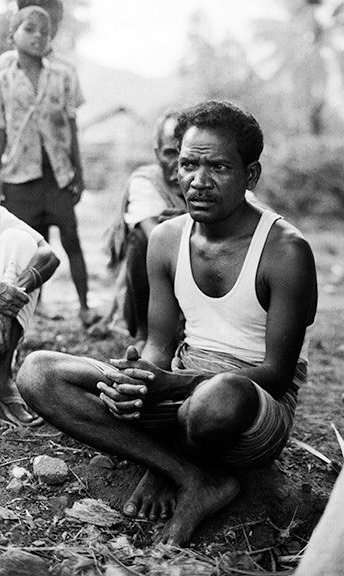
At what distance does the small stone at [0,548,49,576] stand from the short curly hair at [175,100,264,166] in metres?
1.53

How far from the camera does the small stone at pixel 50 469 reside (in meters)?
2.85

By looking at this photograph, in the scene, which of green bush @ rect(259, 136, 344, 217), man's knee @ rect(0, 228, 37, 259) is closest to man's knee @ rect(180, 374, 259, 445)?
man's knee @ rect(0, 228, 37, 259)

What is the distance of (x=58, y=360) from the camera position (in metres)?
2.68

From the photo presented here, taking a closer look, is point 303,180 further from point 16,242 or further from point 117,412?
point 117,412

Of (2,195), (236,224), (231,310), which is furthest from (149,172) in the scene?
(231,310)

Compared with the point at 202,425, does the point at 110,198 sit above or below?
below

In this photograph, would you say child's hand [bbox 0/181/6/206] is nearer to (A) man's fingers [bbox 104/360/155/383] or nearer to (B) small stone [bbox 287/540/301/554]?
(A) man's fingers [bbox 104/360/155/383]

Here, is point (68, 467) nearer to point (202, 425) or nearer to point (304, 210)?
point (202, 425)

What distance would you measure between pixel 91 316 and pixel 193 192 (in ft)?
7.84

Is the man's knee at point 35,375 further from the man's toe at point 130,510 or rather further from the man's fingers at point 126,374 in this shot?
the man's toe at point 130,510

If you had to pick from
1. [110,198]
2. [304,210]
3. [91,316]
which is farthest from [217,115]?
[304,210]

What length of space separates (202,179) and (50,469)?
1227 mm

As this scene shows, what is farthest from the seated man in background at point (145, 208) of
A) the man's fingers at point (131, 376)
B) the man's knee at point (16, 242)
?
the man's fingers at point (131, 376)

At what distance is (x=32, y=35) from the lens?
4664mm
